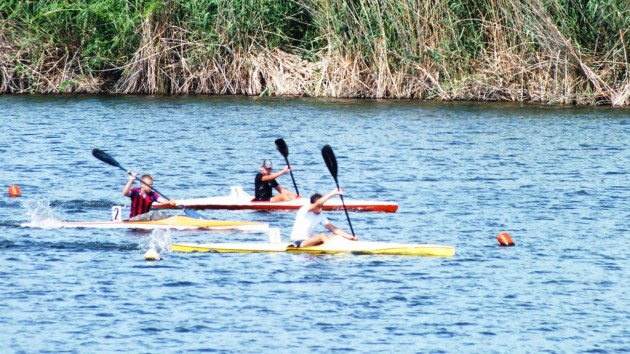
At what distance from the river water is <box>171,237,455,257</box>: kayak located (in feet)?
0.52

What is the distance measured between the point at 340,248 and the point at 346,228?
108 inches

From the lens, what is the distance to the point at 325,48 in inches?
1403

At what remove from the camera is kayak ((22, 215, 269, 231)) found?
20250 millimetres

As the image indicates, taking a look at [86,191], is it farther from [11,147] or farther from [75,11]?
[75,11]

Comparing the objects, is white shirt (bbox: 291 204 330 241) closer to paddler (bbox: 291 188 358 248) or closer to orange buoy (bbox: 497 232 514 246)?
paddler (bbox: 291 188 358 248)

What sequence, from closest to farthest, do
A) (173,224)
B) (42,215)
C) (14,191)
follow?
(173,224)
(42,215)
(14,191)

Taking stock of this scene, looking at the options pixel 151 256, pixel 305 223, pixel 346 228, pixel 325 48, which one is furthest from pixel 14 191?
pixel 325 48

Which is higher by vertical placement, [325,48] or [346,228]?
[325,48]

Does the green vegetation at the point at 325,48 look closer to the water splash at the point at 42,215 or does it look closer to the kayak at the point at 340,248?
the water splash at the point at 42,215

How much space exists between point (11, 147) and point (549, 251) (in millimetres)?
15055

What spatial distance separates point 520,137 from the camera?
104ft

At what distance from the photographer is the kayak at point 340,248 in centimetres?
1827

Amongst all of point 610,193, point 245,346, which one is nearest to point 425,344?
point 245,346

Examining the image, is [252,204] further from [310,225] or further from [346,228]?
[310,225]
